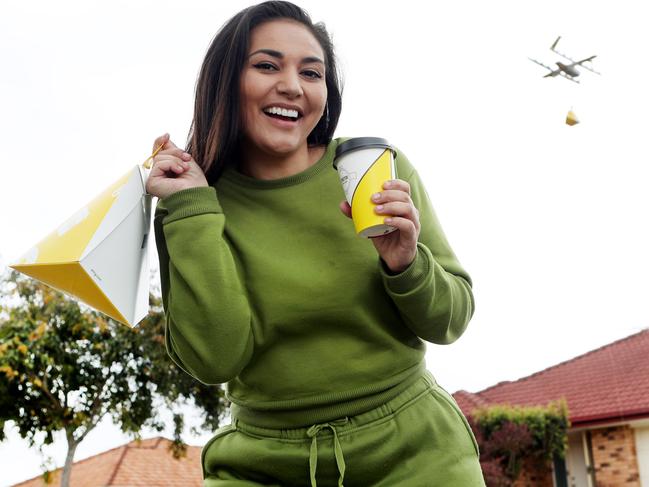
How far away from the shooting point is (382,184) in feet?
6.61

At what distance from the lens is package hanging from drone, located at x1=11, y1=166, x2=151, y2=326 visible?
6.76 feet

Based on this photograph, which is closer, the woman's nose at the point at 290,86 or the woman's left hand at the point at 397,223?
the woman's left hand at the point at 397,223

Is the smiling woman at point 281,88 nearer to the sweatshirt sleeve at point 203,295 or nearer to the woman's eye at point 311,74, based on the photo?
the woman's eye at point 311,74

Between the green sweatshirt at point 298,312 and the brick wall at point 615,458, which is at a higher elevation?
the brick wall at point 615,458

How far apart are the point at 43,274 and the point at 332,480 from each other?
918mm

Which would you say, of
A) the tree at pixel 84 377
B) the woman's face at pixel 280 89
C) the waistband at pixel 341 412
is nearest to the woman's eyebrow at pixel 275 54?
the woman's face at pixel 280 89

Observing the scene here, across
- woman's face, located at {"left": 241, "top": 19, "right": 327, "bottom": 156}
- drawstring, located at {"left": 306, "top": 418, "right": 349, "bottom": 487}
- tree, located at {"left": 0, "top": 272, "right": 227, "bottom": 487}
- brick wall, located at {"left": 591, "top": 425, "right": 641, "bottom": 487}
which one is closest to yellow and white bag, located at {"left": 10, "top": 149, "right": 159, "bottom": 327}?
woman's face, located at {"left": 241, "top": 19, "right": 327, "bottom": 156}

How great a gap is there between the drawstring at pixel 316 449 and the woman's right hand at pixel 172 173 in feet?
2.45

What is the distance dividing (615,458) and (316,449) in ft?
65.5

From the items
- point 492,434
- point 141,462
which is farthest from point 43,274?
point 141,462

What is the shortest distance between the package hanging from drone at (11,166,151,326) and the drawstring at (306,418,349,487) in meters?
0.58

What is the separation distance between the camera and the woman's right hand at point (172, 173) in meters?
2.33

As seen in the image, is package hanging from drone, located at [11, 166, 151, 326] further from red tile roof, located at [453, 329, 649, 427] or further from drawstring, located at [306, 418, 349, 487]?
red tile roof, located at [453, 329, 649, 427]

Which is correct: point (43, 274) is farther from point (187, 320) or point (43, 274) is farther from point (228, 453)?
point (228, 453)
